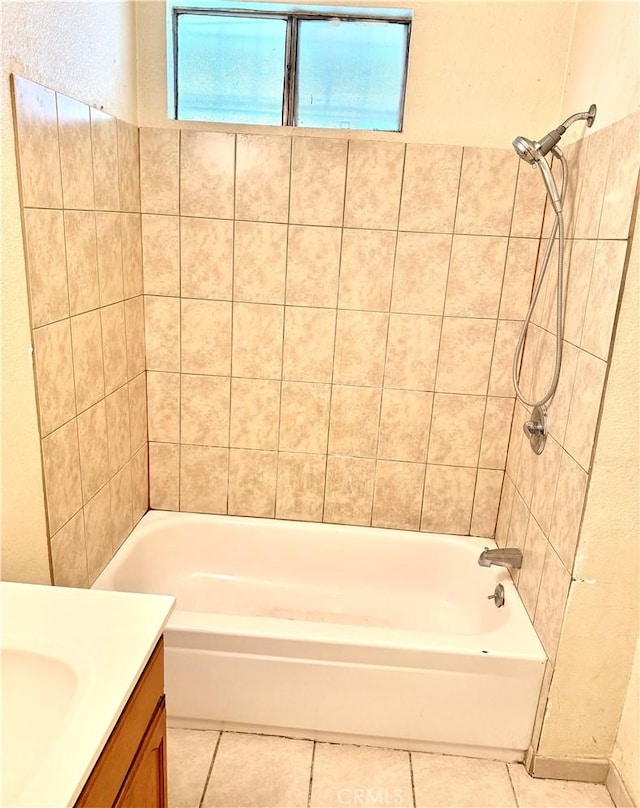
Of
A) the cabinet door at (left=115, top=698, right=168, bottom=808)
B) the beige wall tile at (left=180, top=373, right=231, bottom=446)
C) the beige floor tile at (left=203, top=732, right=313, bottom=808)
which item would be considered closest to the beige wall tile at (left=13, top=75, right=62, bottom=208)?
the beige wall tile at (left=180, top=373, right=231, bottom=446)

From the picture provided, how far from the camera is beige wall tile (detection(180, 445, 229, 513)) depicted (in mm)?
→ 2367

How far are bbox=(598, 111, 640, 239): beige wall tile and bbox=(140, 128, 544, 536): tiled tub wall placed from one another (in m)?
0.54

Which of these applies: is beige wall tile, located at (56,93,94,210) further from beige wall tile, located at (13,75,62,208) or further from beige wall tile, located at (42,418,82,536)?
beige wall tile, located at (42,418,82,536)

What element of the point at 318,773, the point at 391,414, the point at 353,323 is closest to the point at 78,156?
the point at 353,323

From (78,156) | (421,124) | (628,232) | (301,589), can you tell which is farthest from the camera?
(301,589)

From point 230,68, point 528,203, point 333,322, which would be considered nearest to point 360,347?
point 333,322

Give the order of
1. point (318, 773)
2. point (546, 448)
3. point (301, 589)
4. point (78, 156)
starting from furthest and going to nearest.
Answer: point (301, 589) → point (546, 448) → point (318, 773) → point (78, 156)

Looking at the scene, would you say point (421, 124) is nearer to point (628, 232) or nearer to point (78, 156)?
point (628, 232)

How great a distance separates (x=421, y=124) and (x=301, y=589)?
175cm

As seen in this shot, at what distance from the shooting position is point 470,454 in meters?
2.29

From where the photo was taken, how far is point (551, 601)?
5.66 feet

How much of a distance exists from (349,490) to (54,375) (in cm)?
122

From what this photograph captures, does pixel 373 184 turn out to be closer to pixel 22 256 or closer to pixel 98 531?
pixel 22 256

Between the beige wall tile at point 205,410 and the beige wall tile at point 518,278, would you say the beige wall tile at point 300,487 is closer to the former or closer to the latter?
the beige wall tile at point 205,410
